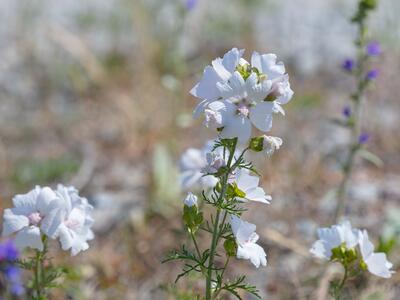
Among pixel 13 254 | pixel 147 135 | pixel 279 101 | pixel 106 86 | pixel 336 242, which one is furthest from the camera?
pixel 106 86

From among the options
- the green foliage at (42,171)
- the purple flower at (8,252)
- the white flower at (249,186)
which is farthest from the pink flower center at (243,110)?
the green foliage at (42,171)

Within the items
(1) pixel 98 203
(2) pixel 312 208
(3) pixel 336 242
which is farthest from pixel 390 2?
(3) pixel 336 242

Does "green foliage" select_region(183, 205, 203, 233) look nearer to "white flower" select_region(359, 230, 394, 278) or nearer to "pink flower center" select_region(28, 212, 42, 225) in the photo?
"pink flower center" select_region(28, 212, 42, 225)

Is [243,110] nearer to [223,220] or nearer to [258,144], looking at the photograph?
[258,144]

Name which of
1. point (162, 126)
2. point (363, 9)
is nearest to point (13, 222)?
point (363, 9)

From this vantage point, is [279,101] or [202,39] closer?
[279,101]

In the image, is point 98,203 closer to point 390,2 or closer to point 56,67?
point 56,67

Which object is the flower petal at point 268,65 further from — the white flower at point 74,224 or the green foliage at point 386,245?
the green foliage at point 386,245
